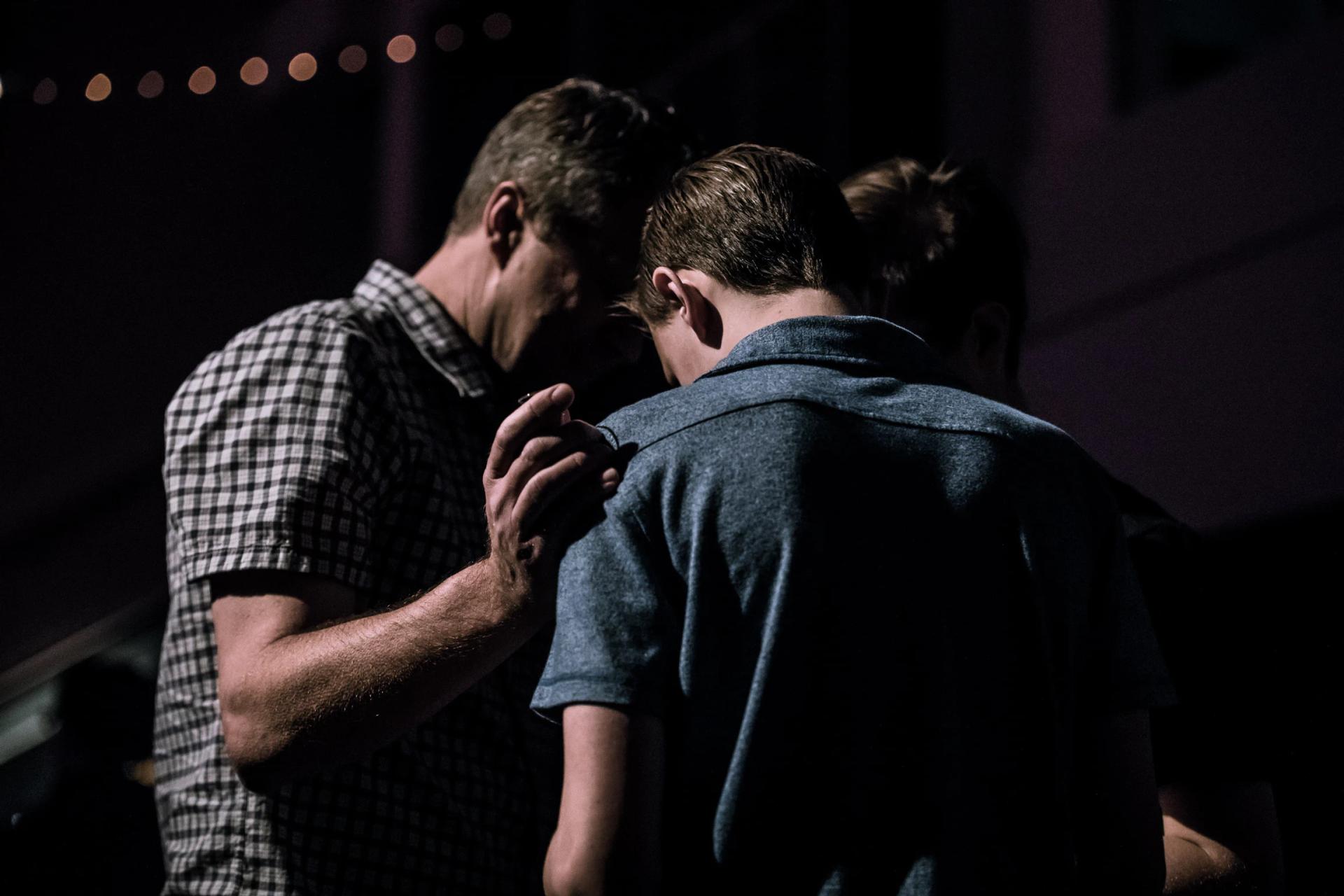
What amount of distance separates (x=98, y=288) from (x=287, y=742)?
4462 millimetres

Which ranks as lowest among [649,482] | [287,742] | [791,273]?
[287,742]

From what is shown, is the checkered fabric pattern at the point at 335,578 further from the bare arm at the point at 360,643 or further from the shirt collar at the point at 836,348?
the shirt collar at the point at 836,348

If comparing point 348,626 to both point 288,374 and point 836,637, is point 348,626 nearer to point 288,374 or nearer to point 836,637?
point 288,374

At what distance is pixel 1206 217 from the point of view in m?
3.39

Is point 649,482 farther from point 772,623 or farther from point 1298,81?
point 1298,81

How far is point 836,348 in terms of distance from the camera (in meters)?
1.14

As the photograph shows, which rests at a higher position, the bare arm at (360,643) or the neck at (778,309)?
the neck at (778,309)

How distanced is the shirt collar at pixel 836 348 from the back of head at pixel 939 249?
45 cm

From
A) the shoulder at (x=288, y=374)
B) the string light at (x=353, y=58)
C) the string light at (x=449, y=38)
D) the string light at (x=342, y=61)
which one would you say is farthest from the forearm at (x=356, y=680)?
the string light at (x=353, y=58)

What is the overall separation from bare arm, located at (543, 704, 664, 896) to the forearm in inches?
15.7

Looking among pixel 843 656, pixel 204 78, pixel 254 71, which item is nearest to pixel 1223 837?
pixel 843 656

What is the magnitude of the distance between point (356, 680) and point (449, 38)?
534cm

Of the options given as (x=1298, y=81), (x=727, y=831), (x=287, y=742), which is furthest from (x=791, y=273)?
(x=1298, y=81)

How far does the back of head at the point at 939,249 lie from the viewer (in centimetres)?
166
